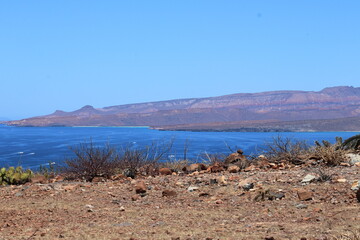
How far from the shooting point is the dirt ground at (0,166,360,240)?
5078 mm

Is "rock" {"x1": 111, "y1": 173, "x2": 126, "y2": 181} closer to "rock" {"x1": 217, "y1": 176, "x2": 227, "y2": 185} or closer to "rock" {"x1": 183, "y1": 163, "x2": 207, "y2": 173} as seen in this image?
"rock" {"x1": 183, "y1": 163, "x2": 207, "y2": 173}

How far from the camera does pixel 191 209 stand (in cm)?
652

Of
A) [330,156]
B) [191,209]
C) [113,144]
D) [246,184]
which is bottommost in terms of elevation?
[113,144]

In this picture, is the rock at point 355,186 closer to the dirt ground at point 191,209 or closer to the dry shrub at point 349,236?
the dirt ground at point 191,209

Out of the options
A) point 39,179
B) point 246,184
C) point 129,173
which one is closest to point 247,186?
point 246,184

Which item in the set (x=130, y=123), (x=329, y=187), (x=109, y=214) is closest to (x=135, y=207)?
(x=109, y=214)

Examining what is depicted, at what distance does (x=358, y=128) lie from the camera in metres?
120

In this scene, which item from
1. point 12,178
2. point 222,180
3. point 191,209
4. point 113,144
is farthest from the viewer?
point 113,144

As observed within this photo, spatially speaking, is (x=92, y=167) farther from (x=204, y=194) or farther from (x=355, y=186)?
(x=355, y=186)

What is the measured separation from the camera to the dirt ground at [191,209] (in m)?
5.08

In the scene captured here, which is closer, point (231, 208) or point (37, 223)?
point (37, 223)

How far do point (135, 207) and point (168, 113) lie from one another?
184494 millimetres

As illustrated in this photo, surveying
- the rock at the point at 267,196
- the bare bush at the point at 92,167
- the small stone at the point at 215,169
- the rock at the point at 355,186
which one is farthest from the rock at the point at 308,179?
the bare bush at the point at 92,167

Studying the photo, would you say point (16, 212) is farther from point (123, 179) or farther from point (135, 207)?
point (123, 179)
